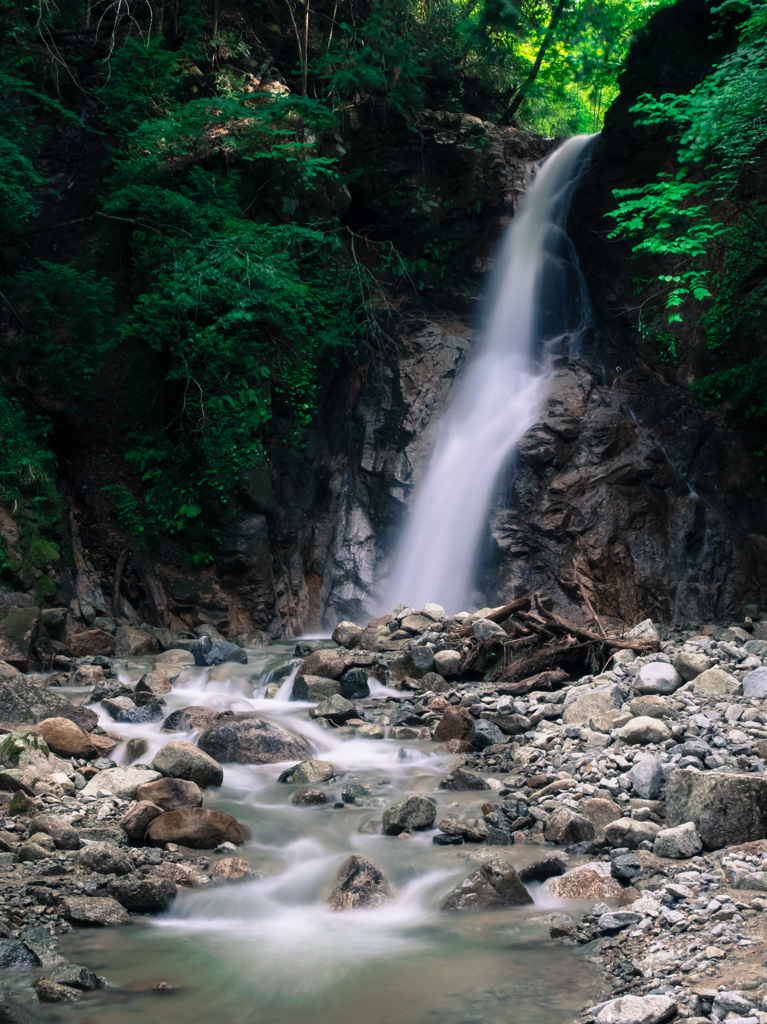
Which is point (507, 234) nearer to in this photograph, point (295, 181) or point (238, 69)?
point (295, 181)

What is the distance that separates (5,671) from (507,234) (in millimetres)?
12559

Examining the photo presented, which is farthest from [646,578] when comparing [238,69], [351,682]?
[238,69]

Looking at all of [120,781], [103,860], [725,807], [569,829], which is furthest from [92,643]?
[725,807]

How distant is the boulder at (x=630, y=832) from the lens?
3.97m

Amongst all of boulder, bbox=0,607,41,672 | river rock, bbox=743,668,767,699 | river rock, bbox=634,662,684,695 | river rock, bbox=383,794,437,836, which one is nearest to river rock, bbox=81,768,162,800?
river rock, bbox=383,794,437,836

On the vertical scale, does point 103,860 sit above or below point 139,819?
below

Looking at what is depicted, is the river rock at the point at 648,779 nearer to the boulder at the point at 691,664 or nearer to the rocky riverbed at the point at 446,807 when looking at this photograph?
the rocky riverbed at the point at 446,807

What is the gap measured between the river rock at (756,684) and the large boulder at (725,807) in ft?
6.27

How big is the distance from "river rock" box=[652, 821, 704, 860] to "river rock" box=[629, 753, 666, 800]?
642 millimetres

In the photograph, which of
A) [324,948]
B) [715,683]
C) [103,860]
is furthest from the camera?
[715,683]

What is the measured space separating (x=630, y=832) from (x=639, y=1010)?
67.2 inches

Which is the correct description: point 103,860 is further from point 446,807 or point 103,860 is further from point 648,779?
point 648,779

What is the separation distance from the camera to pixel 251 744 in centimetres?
598

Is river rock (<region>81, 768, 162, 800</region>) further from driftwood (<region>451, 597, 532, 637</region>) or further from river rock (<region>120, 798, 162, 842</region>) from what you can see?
driftwood (<region>451, 597, 532, 637</region>)
